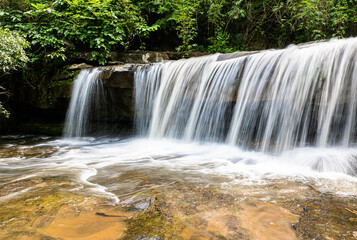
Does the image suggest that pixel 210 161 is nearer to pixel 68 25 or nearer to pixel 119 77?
pixel 119 77

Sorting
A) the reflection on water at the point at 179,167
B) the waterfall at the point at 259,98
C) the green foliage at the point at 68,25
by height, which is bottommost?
the reflection on water at the point at 179,167

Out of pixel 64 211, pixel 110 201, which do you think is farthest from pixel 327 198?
pixel 64 211

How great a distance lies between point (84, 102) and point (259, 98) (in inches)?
206

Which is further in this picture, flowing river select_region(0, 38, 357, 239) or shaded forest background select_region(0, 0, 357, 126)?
shaded forest background select_region(0, 0, 357, 126)

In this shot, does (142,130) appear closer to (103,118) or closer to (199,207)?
(103,118)

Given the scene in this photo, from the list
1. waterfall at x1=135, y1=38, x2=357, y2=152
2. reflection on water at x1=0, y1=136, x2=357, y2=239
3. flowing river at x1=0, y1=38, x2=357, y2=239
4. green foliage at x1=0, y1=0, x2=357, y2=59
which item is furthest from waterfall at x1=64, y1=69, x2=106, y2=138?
reflection on water at x1=0, y1=136, x2=357, y2=239

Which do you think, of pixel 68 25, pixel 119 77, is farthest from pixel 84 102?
pixel 68 25

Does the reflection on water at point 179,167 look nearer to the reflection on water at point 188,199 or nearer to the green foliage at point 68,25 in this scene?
the reflection on water at point 188,199

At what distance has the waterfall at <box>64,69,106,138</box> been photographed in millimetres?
6734

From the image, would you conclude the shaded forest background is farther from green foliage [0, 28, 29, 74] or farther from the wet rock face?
the wet rock face

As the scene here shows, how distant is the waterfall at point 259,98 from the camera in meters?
3.66

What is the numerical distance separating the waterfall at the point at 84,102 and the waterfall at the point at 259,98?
1.33 metres

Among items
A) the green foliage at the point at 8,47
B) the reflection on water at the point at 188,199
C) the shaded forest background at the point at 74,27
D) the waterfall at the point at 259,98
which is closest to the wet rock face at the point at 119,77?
the waterfall at the point at 259,98

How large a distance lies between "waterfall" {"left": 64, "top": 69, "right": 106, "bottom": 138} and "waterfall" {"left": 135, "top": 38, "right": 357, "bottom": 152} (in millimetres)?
1329
